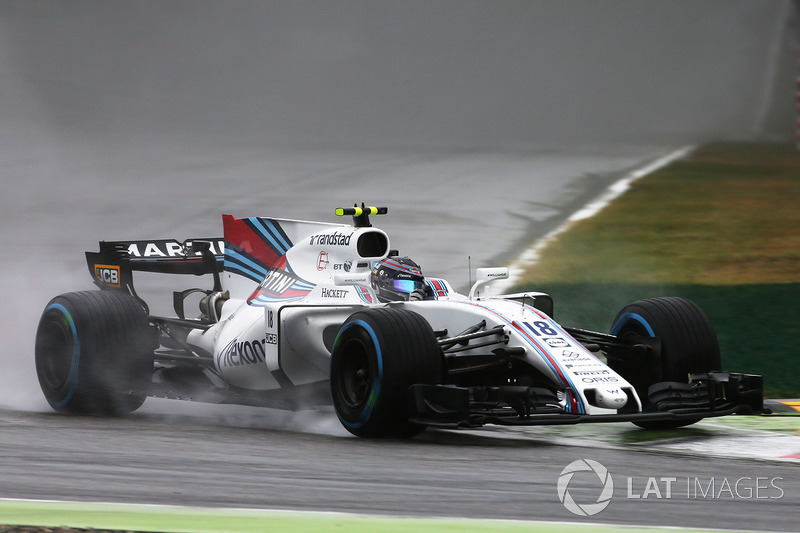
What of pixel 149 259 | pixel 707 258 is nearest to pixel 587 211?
pixel 707 258

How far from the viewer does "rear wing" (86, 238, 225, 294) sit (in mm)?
10570

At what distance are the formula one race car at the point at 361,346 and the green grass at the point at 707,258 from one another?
2766mm

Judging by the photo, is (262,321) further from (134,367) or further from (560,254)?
(560,254)

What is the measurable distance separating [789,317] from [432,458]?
298 inches

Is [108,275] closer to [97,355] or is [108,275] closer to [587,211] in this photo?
[97,355]

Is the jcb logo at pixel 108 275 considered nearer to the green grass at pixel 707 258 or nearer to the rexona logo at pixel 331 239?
the rexona logo at pixel 331 239

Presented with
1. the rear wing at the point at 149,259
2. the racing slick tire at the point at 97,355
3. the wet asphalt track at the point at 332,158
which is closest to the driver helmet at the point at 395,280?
the wet asphalt track at the point at 332,158

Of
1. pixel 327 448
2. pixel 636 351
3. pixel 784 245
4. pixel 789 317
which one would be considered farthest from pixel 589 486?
pixel 784 245

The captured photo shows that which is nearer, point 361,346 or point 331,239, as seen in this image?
point 361,346

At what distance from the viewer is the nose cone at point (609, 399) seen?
719 cm

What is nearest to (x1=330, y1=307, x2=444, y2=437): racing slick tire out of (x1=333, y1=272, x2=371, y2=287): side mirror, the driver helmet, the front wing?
the front wing

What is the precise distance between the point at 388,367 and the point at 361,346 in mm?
434

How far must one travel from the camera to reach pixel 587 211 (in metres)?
20.8

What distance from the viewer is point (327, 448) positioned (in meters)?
7.30
